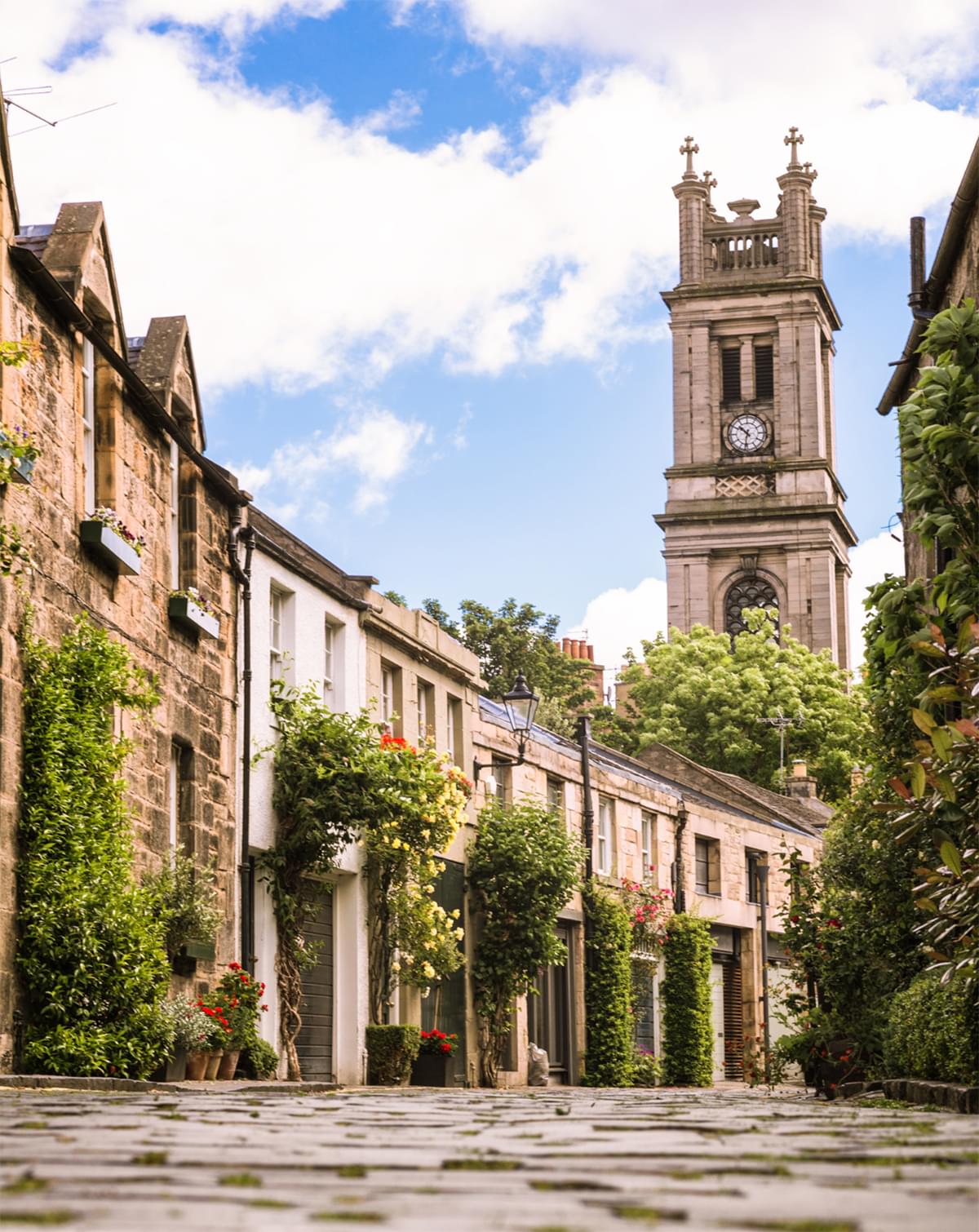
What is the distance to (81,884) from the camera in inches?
578

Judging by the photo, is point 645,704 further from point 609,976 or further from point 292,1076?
point 292,1076

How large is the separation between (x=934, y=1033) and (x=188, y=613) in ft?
26.9

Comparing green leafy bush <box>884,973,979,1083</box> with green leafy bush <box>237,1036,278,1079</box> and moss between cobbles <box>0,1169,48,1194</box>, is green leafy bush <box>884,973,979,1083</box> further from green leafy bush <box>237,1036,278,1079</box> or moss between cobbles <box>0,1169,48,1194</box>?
moss between cobbles <box>0,1169,48,1194</box>

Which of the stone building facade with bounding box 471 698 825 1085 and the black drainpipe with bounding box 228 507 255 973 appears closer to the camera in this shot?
the black drainpipe with bounding box 228 507 255 973

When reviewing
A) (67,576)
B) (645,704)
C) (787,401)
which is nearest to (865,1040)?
(67,576)

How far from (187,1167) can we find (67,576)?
34.8 feet

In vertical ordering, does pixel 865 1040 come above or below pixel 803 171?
below

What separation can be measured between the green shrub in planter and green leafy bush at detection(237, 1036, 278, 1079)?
4.46m

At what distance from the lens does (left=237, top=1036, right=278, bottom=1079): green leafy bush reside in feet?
63.8

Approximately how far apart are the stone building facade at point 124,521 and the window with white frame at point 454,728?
8352mm

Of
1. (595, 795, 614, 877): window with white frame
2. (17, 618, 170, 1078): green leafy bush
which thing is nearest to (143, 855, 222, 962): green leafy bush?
(17, 618, 170, 1078): green leafy bush

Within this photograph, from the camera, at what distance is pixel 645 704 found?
66062 millimetres

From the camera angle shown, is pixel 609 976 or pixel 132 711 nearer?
pixel 132 711

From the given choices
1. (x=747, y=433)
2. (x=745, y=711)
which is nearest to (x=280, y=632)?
(x=745, y=711)
